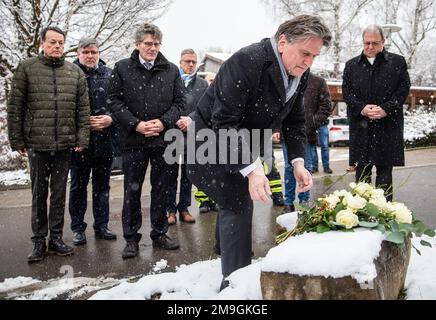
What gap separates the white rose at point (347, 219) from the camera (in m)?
2.60

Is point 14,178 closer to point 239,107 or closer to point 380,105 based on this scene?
point 380,105

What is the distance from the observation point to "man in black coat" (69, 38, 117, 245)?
509cm

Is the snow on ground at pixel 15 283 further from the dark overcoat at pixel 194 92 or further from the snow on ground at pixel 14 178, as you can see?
the snow on ground at pixel 14 178

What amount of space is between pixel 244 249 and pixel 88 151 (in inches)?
107

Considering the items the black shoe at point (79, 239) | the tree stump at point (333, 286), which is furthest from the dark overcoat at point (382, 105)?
the black shoe at point (79, 239)

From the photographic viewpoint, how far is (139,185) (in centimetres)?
458

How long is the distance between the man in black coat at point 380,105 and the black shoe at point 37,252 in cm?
360

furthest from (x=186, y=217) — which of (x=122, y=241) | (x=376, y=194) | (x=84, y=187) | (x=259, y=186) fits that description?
(x=259, y=186)

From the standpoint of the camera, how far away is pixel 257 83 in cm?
277

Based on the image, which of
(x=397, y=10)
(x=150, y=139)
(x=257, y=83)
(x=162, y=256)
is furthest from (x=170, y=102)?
(x=397, y=10)

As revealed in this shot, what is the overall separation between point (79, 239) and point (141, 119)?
1571 millimetres

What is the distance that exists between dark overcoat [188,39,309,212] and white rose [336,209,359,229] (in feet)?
2.05

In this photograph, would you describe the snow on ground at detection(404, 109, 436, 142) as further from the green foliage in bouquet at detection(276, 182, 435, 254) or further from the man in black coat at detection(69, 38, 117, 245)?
the green foliage in bouquet at detection(276, 182, 435, 254)

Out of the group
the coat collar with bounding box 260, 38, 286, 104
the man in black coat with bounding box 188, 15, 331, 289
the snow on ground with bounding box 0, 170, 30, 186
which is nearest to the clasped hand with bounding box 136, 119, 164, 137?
the man in black coat with bounding box 188, 15, 331, 289
